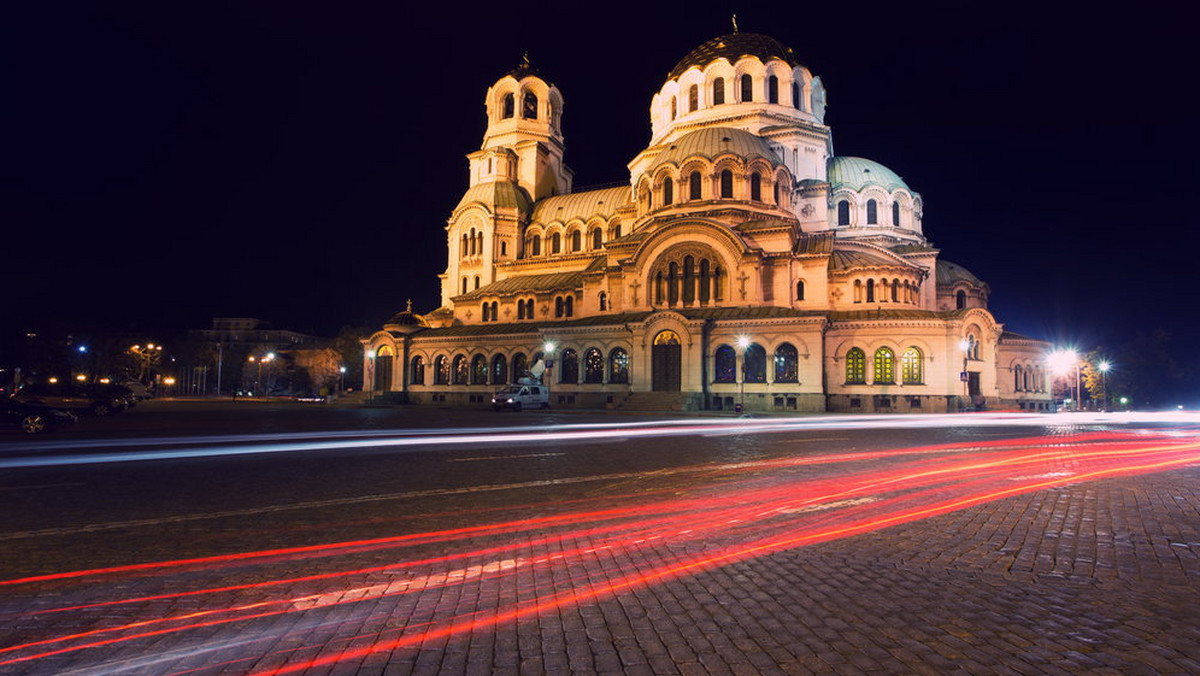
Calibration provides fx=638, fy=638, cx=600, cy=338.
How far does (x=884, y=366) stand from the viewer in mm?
41688

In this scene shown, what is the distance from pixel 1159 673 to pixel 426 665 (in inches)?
162

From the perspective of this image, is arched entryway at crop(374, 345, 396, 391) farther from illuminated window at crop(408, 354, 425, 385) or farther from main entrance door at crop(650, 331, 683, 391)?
main entrance door at crop(650, 331, 683, 391)

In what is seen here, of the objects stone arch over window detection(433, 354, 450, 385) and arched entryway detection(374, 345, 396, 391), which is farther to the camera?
arched entryway detection(374, 345, 396, 391)

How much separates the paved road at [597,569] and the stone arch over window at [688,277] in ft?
107

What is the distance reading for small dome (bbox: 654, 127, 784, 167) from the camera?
156ft

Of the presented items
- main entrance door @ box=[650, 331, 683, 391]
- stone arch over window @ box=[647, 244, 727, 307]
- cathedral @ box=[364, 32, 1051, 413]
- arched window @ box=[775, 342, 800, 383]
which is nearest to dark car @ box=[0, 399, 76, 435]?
cathedral @ box=[364, 32, 1051, 413]

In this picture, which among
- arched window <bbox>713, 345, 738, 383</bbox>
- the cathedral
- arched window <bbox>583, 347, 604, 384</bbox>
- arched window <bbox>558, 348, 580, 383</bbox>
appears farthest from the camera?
arched window <bbox>558, 348, 580, 383</bbox>

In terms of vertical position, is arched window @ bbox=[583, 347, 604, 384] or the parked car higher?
arched window @ bbox=[583, 347, 604, 384]

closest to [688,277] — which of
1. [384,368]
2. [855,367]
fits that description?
[855,367]

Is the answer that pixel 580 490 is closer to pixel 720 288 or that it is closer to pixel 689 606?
pixel 689 606

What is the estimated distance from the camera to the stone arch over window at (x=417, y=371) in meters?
55.4

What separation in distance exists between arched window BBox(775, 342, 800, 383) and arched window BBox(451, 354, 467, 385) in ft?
84.0

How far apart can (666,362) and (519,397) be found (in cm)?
1013

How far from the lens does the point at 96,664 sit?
3693 mm
